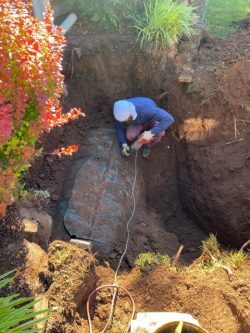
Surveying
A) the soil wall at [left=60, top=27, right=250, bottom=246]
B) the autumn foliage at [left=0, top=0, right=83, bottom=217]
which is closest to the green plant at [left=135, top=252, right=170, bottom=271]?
the autumn foliage at [left=0, top=0, right=83, bottom=217]

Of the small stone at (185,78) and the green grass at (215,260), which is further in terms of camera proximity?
the small stone at (185,78)

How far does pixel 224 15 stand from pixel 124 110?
10.5ft

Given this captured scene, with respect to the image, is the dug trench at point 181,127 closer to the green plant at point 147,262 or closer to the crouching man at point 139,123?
the crouching man at point 139,123

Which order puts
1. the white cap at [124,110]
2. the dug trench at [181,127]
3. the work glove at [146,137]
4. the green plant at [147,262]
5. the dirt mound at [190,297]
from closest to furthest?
the dirt mound at [190,297], the green plant at [147,262], the white cap at [124,110], the work glove at [146,137], the dug trench at [181,127]

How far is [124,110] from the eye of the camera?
4918mm

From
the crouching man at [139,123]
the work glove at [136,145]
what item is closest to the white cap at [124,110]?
the crouching man at [139,123]

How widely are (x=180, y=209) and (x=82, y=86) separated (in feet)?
7.20

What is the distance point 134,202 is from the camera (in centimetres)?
514

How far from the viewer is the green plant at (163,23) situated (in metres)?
5.53

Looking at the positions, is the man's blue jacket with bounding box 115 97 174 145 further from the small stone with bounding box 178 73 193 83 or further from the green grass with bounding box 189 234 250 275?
the green grass with bounding box 189 234 250 275

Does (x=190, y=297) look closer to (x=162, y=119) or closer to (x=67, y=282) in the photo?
(x=67, y=282)

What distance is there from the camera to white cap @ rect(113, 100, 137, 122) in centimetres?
492

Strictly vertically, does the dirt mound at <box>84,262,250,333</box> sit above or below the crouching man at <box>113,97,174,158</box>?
below

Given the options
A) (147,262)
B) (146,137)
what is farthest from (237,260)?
(146,137)
